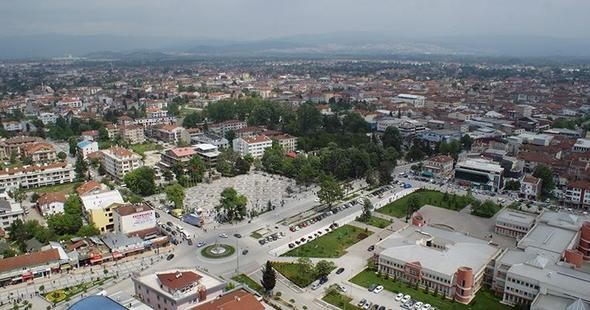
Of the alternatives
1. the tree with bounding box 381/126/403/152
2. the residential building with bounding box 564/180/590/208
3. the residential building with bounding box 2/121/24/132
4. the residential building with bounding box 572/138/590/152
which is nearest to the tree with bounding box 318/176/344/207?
the residential building with bounding box 564/180/590/208

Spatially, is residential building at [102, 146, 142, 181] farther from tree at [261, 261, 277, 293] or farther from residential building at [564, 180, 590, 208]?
residential building at [564, 180, 590, 208]

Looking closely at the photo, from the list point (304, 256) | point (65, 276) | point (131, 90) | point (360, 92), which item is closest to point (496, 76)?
point (360, 92)

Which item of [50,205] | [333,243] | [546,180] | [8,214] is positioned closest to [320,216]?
[333,243]

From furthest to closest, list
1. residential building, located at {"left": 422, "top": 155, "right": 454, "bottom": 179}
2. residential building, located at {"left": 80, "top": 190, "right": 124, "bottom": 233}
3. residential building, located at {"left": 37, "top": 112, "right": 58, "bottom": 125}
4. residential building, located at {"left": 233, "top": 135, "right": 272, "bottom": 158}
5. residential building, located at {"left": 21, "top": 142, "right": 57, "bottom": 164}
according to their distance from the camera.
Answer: residential building, located at {"left": 37, "top": 112, "right": 58, "bottom": 125} < residential building, located at {"left": 233, "top": 135, "right": 272, "bottom": 158} < residential building, located at {"left": 21, "top": 142, "right": 57, "bottom": 164} < residential building, located at {"left": 422, "top": 155, "right": 454, "bottom": 179} < residential building, located at {"left": 80, "top": 190, "right": 124, "bottom": 233}

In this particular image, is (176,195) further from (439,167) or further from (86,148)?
(439,167)

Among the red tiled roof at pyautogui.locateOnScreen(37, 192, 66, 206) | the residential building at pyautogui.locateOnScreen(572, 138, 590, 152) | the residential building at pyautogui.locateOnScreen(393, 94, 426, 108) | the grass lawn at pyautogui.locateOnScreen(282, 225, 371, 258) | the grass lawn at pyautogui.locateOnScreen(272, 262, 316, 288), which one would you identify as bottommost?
the grass lawn at pyautogui.locateOnScreen(282, 225, 371, 258)

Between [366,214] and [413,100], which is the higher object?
[413,100]

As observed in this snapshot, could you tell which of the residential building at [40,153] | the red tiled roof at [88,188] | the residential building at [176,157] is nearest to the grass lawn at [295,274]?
the red tiled roof at [88,188]
